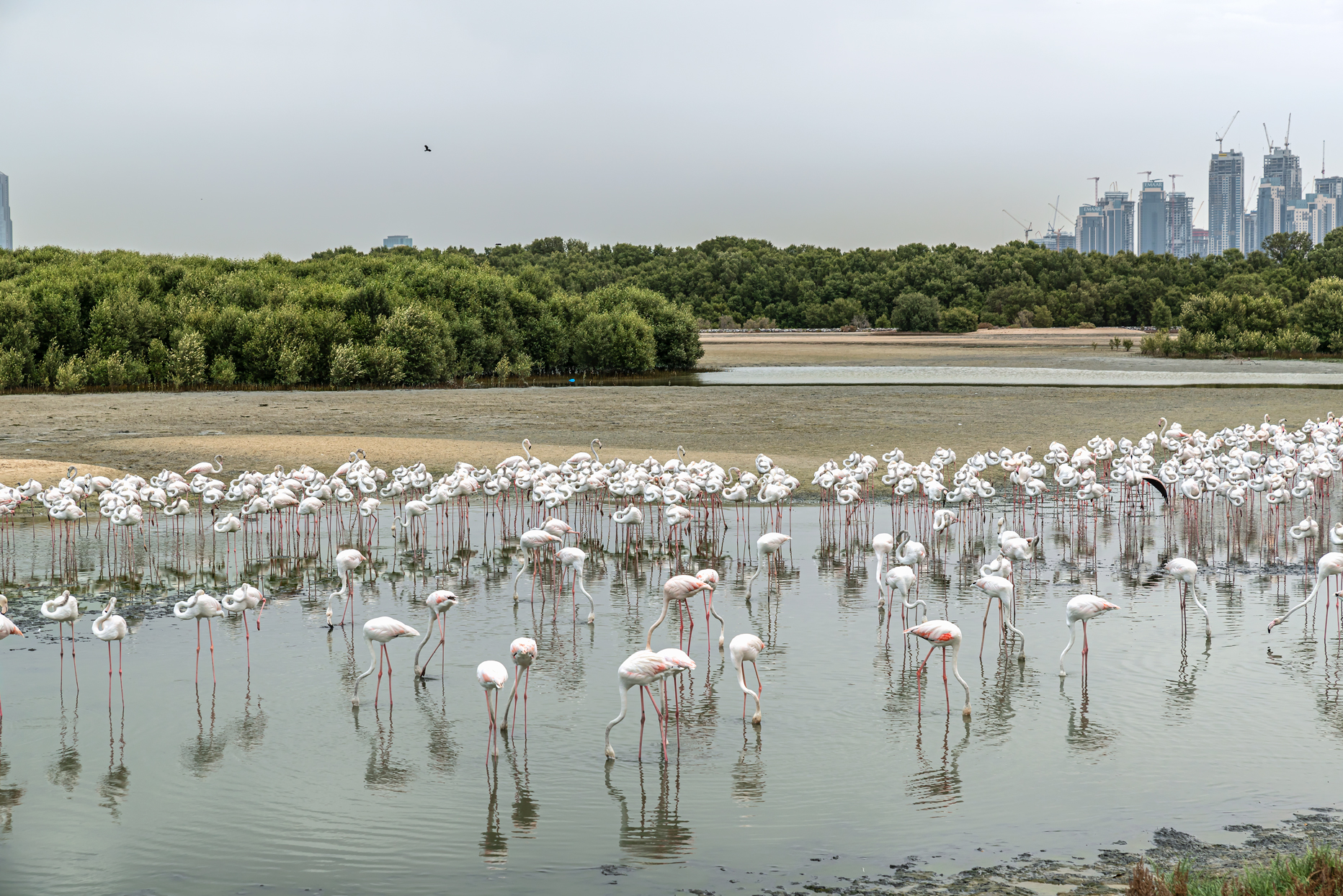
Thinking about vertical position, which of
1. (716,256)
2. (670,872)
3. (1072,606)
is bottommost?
(670,872)

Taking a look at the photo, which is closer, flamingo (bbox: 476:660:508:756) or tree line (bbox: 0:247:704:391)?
flamingo (bbox: 476:660:508:756)

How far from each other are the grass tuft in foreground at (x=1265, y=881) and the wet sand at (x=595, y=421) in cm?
1702

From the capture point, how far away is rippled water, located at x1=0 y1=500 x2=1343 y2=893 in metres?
7.12

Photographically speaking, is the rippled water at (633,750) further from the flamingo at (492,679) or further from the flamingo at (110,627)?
the flamingo at (110,627)

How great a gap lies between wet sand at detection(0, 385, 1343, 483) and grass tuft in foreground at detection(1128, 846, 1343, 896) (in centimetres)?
1702

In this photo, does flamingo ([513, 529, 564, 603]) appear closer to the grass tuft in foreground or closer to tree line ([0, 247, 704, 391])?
the grass tuft in foreground

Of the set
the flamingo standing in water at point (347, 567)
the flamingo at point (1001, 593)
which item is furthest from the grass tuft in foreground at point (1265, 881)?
the flamingo standing in water at point (347, 567)

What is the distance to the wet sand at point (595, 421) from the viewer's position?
85.1ft

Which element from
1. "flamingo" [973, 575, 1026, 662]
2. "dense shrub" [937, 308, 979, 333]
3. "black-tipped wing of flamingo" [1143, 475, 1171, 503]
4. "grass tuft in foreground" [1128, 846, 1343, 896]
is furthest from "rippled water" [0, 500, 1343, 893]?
"dense shrub" [937, 308, 979, 333]

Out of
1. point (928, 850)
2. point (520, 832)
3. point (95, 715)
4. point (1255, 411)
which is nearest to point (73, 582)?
point (95, 715)

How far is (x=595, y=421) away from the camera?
33719 millimetres

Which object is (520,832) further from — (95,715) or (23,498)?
(23,498)

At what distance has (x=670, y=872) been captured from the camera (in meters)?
6.88

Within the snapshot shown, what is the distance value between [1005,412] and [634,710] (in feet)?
89.5
